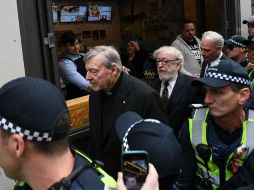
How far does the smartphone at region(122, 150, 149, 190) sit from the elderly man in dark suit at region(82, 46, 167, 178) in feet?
6.26

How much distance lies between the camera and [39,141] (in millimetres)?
1519

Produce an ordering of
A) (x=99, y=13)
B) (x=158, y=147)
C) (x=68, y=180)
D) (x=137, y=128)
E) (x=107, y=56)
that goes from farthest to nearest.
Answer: (x=99, y=13), (x=107, y=56), (x=137, y=128), (x=158, y=147), (x=68, y=180)

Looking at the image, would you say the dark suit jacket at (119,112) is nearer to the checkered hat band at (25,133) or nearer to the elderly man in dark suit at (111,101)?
the elderly man in dark suit at (111,101)

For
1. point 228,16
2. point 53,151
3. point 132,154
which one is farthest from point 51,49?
point 228,16

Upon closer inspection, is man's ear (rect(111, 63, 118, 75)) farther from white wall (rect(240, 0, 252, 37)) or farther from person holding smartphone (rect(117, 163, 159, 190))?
white wall (rect(240, 0, 252, 37))

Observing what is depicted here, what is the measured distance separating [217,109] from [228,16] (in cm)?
521

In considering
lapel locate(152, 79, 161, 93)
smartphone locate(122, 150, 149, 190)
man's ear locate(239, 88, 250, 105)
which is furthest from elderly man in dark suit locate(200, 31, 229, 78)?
smartphone locate(122, 150, 149, 190)

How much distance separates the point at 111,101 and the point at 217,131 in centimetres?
116

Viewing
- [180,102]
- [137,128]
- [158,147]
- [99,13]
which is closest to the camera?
[158,147]

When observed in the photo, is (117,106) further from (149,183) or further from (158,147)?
(149,183)

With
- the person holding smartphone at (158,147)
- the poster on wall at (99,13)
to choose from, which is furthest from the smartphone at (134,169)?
the poster on wall at (99,13)

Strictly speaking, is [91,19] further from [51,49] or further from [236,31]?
[51,49]

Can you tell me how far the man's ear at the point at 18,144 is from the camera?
4.95 ft

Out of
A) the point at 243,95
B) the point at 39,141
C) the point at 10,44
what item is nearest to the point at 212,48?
the point at 10,44
